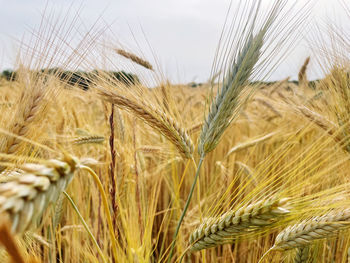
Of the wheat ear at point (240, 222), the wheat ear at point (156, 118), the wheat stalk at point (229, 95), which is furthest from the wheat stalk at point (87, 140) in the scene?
the wheat ear at point (240, 222)

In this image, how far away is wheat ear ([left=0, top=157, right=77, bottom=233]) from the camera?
0.48m

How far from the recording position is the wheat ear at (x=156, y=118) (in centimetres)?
109

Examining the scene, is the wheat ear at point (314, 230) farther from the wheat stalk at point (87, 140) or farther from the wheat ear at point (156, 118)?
the wheat stalk at point (87, 140)

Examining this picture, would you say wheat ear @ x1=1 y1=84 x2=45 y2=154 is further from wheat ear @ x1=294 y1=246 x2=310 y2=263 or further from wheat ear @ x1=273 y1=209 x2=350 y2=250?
wheat ear @ x1=294 y1=246 x2=310 y2=263

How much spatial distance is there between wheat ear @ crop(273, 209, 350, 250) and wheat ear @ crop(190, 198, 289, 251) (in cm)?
9

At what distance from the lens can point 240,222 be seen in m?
0.88

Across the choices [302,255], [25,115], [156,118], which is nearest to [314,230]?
[302,255]

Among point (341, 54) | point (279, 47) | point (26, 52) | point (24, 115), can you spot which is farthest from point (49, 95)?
point (341, 54)

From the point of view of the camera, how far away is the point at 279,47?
107 centimetres

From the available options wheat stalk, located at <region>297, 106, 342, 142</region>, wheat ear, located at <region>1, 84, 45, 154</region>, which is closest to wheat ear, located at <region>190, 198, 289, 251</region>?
wheat ear, located at <region>1, 84, 45, 154</region>

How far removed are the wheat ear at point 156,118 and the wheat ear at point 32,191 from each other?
19.7 inches

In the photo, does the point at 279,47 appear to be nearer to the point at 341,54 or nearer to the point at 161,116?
the point at 161,116

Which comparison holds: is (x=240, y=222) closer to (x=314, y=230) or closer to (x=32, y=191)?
(x=314, y=230)

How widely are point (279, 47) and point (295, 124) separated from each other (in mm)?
1452
